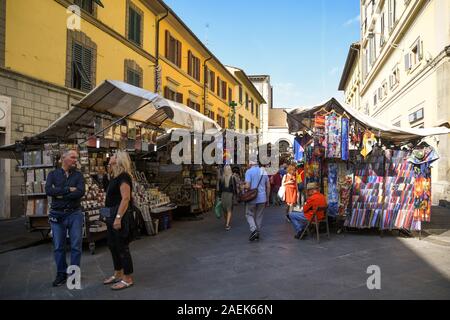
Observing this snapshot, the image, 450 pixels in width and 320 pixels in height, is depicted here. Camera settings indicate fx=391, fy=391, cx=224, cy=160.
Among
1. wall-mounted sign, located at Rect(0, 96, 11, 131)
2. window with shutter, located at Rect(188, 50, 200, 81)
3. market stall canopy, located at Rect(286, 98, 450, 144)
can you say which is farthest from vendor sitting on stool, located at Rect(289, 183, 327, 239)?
window with shutter, located at Rect(188, 50, 200, 81)

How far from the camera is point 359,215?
8.04m

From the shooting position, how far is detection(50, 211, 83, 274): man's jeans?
477 cm

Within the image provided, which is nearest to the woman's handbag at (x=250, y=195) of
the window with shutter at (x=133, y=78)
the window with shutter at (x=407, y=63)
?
the window with shutter at (x=133, y=78)

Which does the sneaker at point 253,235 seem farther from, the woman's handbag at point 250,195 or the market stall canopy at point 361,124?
the market stall canopy at point 361,124

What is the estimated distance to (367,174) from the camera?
8.05m

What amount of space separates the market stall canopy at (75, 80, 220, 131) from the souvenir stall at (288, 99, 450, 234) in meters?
2.91

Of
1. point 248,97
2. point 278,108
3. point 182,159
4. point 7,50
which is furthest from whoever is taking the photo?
point 278,108

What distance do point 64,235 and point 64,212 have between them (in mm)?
294

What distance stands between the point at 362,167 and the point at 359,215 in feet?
3.25

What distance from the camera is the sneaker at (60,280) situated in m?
4.67

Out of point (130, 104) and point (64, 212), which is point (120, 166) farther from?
point (130, 104)

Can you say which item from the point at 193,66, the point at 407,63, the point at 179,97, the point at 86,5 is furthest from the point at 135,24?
the point at 407,63
